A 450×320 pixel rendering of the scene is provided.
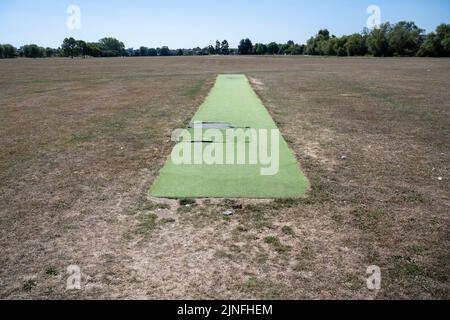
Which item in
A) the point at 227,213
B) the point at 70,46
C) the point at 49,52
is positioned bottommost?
the point at 227,213

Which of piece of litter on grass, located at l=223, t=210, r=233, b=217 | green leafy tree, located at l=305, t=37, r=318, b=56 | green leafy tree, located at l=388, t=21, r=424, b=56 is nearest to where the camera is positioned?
piece of litter on grass, located at l=223, t=210, r=233, b=217

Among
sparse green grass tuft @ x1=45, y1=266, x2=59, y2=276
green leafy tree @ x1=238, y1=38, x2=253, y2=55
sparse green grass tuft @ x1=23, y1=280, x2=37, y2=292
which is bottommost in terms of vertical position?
sparse green grass tuft @ x1=23, y1=280, x2=37, y2=292

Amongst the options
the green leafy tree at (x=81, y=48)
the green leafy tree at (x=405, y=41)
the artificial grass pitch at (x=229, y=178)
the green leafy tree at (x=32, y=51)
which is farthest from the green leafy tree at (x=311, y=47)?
the artificial grass pitch at (x=229, y=178)

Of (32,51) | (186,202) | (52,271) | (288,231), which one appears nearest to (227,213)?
(186,202)

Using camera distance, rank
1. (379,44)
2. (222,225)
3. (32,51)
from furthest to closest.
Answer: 1. (32,51)
2. (379,44)
3. (222,225)

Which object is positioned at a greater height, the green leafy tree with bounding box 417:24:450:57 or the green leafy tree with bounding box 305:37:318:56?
the green leafy tree with bounding box 305:37:318:56

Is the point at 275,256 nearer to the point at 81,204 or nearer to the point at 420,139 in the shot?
the point at 81,204

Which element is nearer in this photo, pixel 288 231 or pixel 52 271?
pixel 52 271

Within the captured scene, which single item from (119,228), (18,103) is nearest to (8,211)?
(119,228)

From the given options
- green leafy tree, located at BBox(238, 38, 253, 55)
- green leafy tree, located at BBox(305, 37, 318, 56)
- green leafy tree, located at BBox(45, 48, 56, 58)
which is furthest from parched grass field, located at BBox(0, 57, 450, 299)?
green leafy tree, located at BBox(45, 48, 56, 58)

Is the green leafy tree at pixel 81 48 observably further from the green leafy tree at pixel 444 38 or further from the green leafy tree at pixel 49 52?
the green leafy tree at pixel 444 38

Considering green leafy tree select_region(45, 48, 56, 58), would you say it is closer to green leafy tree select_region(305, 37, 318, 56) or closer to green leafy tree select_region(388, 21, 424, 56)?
green leafy tree select_region(305, 37, 318, 56)

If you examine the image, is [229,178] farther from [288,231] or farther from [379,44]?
[379,44]

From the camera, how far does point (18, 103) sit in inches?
760
